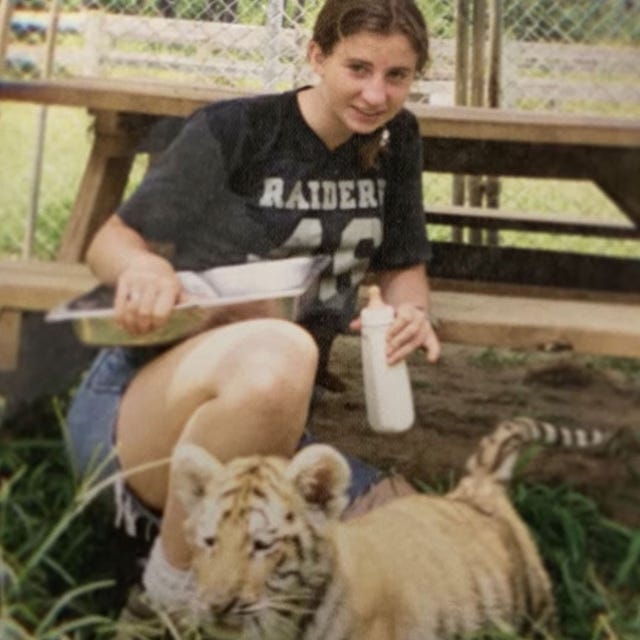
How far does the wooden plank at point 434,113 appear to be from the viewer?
→ 1826 millimetres

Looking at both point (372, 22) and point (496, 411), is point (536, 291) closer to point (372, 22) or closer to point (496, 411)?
point (496, 411)

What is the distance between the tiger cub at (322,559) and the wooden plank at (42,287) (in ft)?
0.74

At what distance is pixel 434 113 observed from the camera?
6.11 feet

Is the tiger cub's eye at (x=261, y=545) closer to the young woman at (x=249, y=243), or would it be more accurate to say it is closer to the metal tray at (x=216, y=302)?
the young woman at (x=249, y=243)

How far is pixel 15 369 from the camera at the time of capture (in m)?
1.85

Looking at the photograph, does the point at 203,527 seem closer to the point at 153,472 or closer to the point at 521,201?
the point at 153,472

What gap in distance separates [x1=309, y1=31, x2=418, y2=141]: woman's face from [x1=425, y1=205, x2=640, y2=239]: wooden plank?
244 millimetres

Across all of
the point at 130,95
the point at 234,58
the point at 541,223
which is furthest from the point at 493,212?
the point at 130,95

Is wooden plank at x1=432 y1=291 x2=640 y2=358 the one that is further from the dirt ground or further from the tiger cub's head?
the tiger cub's head

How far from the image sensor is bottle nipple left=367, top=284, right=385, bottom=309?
5.96ft

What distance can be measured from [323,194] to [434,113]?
0.60 feet

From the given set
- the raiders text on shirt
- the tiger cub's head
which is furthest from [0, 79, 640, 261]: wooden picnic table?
the tiger cub's head

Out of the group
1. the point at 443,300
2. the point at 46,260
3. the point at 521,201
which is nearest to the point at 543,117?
the point at 521,201

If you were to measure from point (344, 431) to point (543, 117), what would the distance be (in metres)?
0.47
